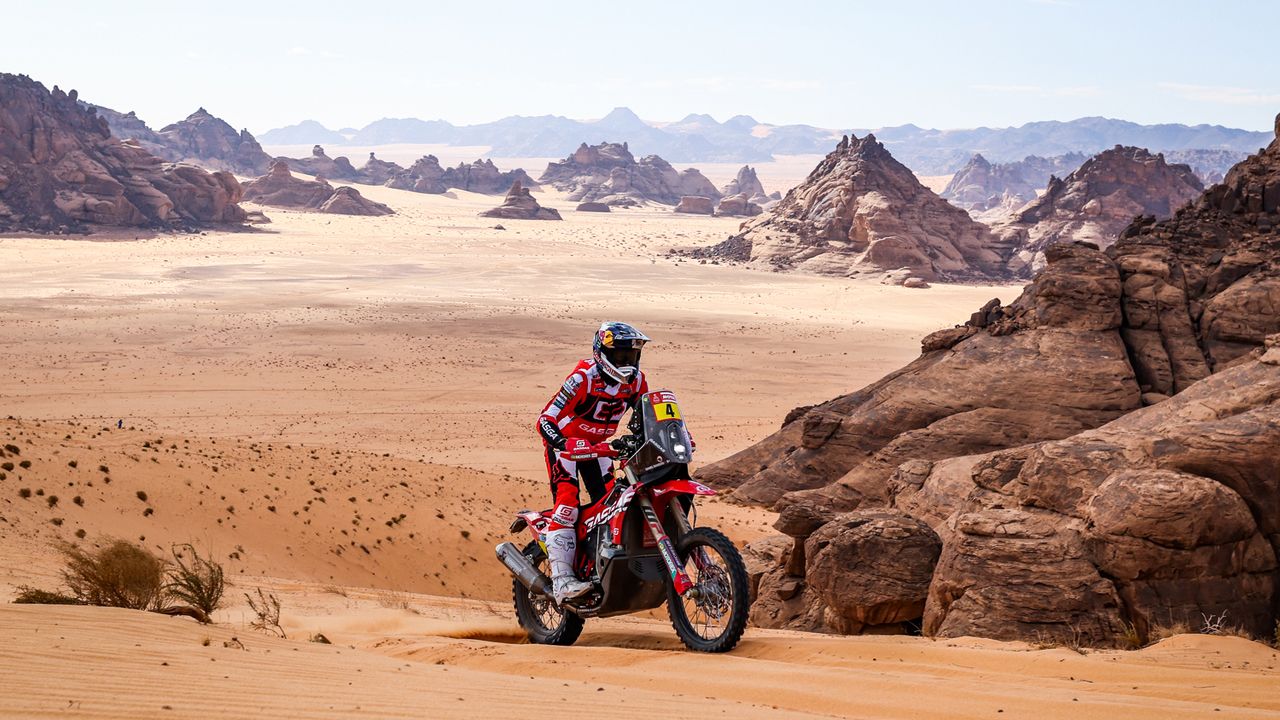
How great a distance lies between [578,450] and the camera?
714 centimetres

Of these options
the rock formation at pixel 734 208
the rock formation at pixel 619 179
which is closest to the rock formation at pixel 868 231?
the rock formation at pixel 734 208

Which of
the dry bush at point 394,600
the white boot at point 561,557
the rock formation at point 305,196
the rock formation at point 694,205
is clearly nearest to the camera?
the white boot at point 561,557

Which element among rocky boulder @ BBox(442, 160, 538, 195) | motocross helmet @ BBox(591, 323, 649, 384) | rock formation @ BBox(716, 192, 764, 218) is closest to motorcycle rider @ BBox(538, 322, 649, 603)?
motocross helmet @ BBox(591, 323, 649, 384)

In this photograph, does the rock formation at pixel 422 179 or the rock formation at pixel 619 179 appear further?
the rock formation at pixel 619 179

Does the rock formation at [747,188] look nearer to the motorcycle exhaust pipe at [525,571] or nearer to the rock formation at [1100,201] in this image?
the rock formation at [1100,201]

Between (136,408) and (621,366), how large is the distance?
21.3 meters

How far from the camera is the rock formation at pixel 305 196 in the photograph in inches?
3853

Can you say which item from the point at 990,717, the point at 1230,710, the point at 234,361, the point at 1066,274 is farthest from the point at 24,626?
the point at 234,361

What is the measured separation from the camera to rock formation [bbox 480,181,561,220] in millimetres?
100688

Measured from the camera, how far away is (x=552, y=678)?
5.84m

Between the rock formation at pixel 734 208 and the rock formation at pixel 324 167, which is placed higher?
the rock formation at pixel 324 167

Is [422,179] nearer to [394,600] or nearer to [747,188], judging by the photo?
[747,188]

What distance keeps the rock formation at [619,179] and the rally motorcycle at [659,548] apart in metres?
121

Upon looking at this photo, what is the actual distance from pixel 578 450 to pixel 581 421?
0.68 ft
